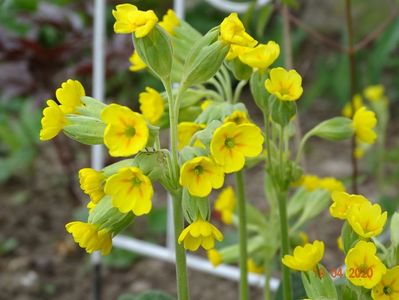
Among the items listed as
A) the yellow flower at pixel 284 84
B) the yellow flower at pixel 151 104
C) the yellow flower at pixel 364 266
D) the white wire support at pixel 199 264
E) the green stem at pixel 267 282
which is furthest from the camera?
the white wire support at pixel 199 264

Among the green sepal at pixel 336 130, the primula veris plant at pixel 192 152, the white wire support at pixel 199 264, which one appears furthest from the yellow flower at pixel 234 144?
the white wire support at pixel 199 264

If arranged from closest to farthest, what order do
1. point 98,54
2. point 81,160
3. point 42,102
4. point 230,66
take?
point 230,66, point 98,54, point 42,102, point 81,160

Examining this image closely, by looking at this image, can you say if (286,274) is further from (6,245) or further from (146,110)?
(6,245)

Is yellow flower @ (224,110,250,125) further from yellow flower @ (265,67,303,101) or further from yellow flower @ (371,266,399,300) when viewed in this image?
yellow flower @ (371,266,399,300)

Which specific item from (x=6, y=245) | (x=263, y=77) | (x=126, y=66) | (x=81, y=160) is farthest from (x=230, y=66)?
(x=81, y=160)

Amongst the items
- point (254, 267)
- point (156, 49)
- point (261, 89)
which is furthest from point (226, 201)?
point (156, 49)

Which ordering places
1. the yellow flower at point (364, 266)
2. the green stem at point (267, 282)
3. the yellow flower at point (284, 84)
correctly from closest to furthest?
1. the yellow flower at point (364, 266)
2. the yellow flower at point (284, 84)
3. the green stem at point (267, 282)

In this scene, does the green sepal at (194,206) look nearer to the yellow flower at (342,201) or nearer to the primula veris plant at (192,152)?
the primula veris plant at (192,152)
